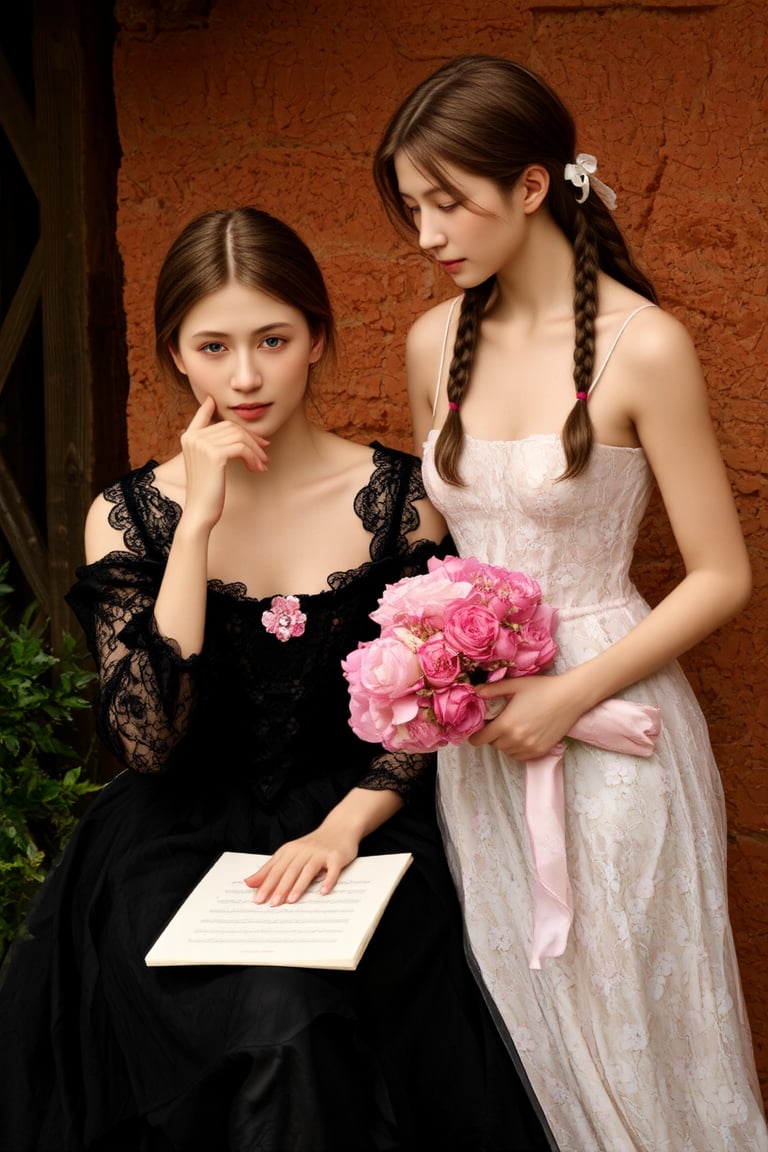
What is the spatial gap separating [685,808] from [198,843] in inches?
36.6

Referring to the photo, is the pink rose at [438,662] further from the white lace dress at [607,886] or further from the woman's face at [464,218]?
the woman's face at [464,218]

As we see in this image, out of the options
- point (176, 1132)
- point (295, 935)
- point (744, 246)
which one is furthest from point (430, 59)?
A: point (176, 1132)

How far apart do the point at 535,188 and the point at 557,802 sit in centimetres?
112

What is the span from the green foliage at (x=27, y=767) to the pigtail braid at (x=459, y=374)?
4.14 feet

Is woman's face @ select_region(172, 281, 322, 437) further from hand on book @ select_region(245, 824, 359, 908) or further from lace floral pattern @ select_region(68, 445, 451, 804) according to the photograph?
hand on book @ select_region(245, 824, 359, 908)

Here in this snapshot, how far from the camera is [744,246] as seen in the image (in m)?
2.90

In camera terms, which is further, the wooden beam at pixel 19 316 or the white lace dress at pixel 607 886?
the wooden beam at pixel 19 316

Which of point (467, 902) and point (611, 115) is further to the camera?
point (611, 115)

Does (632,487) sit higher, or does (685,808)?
(632,487)

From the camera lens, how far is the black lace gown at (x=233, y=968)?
2141 mm

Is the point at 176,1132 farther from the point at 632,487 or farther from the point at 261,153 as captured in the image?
the point at 261,153

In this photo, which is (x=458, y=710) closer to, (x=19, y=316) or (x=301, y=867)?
(x=301, y=867)

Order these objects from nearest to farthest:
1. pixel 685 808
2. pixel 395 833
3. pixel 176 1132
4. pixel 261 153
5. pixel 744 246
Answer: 1. pixel 176 1132
2. pixel 685 808
3. pixel 395 833
4. pixel 744 246
5. pixel 261 153

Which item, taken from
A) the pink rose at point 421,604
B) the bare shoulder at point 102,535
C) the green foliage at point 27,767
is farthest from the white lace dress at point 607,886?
the green foliage at point 27,767
